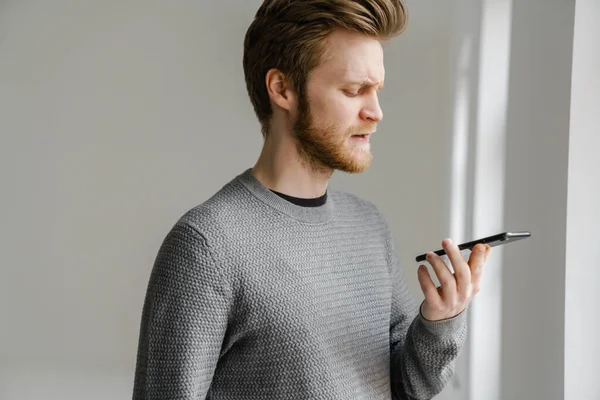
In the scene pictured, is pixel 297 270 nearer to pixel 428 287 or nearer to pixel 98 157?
pixel 428 287

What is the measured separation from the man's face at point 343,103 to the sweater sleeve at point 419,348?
0.93 feet

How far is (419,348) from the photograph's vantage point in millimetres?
1194

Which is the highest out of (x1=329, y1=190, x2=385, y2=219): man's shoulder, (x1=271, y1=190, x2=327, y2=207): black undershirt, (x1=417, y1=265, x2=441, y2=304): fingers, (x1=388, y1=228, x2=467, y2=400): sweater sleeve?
(x1=329, y1=190, x2=385, y2=219): man's shoulder

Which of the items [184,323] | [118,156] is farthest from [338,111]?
[118,156]

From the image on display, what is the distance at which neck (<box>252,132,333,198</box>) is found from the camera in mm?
1208

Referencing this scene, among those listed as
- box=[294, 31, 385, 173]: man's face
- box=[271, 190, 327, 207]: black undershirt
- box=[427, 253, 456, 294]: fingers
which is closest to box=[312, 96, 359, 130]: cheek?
box=[294, 31, 385, 173]: man's face

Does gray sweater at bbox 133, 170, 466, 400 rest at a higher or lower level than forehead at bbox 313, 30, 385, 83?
lower

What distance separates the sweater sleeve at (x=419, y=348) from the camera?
117cm

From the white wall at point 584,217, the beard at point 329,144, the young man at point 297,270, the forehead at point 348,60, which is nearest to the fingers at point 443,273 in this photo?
the young man at point 297,270

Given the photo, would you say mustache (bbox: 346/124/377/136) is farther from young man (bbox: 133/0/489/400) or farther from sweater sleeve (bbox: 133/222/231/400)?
A: sweater sleeve (bbox: 133/222/231/400)

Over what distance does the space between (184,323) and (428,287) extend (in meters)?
0.37

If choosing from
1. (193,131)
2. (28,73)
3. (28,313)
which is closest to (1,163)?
(28,73)

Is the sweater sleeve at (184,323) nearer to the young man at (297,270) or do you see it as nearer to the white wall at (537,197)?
the young man at (297,270)

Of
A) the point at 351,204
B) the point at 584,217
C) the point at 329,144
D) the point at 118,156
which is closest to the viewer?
the point at 329,144
